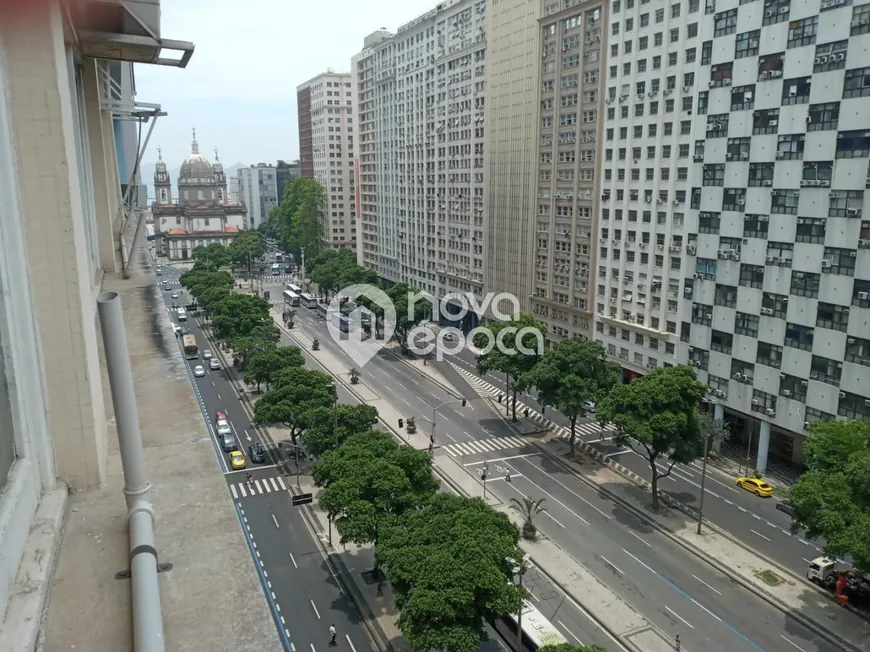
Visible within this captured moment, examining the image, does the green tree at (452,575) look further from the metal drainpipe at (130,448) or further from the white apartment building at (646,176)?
the white apartment building at (646,176)

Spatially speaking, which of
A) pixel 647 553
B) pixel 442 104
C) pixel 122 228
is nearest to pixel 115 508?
pixel 122 228

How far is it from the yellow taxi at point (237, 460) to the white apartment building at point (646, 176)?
35.5 m

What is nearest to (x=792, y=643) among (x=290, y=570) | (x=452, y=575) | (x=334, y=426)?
(x=452, y=575)

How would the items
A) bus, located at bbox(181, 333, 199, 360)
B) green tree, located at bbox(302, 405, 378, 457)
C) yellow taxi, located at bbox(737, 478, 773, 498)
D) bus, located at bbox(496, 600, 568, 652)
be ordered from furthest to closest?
1. bus, located at bbox(181, 333, 199, 360)
2. yellow taxi, located at bbox(737, 478, 773, 498)
3. green tree, located at bbox(302, 405, 378, 457)
4. bus, located at bbox(496, 600, 568, 652)

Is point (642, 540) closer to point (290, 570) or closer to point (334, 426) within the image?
point (334, 426)

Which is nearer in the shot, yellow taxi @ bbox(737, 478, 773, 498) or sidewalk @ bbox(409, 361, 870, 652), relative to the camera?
sidewalk @ bbox(409, 361, 870, 652)

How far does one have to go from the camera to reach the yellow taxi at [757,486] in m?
46.3

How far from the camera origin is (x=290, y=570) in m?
37.8

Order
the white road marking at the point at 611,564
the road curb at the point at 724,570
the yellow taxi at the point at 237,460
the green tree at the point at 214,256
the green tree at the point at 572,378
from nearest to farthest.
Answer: the road curb at the point at 724,570 < the white road marking at the point at 611,564 < the green tree at the point at 572,378 < the yellow taxi at the point at 237,460 < the green tree at the point at 214,256

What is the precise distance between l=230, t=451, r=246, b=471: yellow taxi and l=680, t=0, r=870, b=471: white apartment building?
37.0 meters

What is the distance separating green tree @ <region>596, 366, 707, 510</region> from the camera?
Result: 139 feet

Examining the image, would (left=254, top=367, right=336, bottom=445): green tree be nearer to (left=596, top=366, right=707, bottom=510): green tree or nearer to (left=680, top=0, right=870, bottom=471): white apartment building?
(left=596, top=366, right=707, bottom=510): green tree

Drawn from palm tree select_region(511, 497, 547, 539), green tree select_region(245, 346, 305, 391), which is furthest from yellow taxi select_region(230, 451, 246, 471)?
palm tree select_region(511, 497, 547, 539)

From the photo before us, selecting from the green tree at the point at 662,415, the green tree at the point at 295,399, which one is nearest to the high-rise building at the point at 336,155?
the green tree at the point at 295,399
